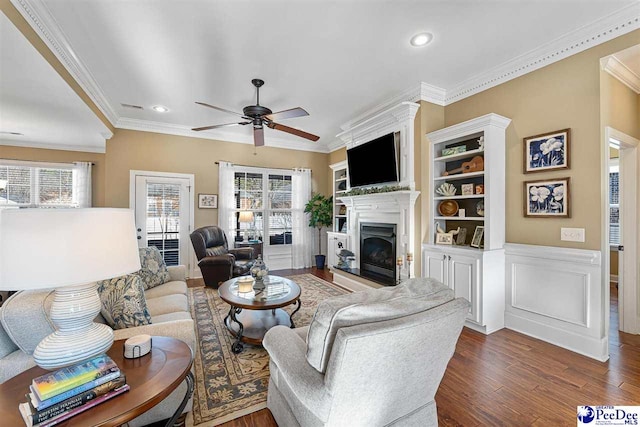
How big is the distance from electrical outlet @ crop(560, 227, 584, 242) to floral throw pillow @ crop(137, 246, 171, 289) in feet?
14.0

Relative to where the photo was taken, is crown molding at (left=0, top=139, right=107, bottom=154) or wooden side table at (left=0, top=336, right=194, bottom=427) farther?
crown molding at (left=0, top=139, right=107, bottom=154)

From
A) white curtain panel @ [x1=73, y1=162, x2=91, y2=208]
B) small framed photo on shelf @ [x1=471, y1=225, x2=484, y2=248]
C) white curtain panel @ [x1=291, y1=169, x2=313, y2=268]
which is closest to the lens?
small framed photo on shelf @ [x1=471, y1=225, x2=484, y2=248]

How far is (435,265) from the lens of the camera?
3449 mm

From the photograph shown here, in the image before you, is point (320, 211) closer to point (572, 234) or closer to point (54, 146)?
point (572, 234)

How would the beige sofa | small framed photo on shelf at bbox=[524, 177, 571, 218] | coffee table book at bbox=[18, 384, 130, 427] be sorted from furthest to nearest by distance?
small framed photo on shelf at bbox=[524, 177, 571, 218]
the beige sofa
coffee table book at bbox=[18, 384, 130, 427]

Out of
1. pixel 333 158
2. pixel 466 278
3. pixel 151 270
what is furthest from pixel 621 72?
pixel 151 270

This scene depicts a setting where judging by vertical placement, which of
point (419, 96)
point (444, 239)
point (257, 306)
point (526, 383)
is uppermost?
point (419, 96)

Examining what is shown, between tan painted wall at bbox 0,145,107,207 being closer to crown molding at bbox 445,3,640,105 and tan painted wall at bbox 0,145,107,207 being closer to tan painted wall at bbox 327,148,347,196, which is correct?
tan painted wall at bbox 327,148,347,196

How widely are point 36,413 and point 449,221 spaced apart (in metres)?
3.96

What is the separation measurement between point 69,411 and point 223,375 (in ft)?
4.49

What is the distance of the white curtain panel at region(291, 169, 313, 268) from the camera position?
6336 millimetres

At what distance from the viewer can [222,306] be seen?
3727 mm

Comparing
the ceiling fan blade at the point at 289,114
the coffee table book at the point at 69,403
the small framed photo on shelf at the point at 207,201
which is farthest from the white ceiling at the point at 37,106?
the coffee table book at the point at 69,403

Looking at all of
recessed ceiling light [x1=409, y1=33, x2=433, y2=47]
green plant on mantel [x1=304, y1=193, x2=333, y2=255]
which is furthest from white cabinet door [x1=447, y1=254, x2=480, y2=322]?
green plant on mantel [x1=304, y1=193, x2=333, y2=255]
